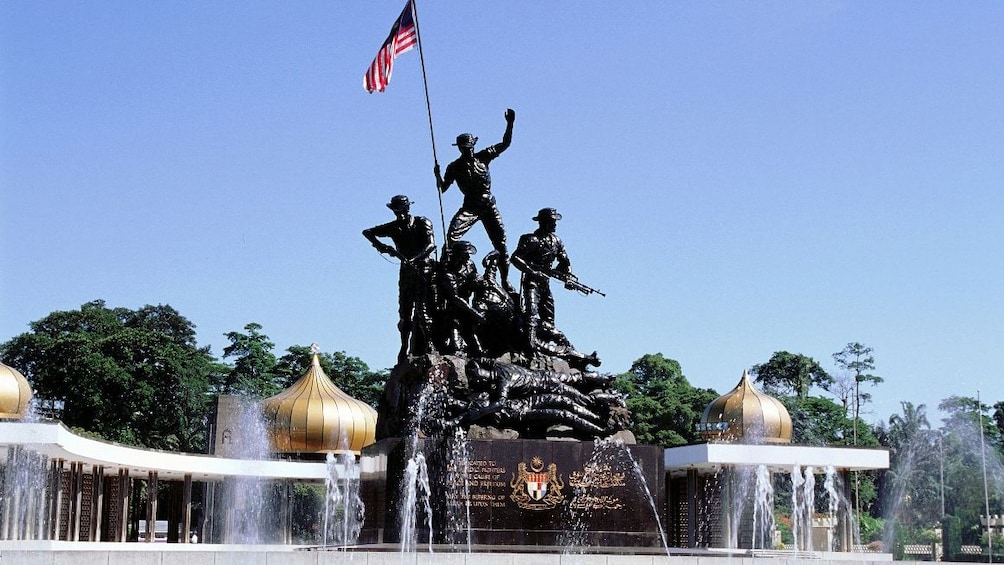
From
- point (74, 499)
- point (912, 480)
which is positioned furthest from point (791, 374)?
point (74, 499)

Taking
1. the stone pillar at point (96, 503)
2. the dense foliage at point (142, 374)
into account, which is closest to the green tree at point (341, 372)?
the dense foliage at point (142, 374)

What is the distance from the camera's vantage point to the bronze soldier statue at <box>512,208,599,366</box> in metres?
19.0

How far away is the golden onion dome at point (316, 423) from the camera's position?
41.4 meters

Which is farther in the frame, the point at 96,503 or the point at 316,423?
the point at 316,423

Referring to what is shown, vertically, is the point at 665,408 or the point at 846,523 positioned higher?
the point at 665,408

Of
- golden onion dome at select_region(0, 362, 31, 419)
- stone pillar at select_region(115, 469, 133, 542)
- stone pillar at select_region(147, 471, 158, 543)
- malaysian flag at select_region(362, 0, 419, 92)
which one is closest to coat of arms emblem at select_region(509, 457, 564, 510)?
malaysian flag at select_region(362, 0, 419, 92)

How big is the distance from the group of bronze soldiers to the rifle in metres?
0.02

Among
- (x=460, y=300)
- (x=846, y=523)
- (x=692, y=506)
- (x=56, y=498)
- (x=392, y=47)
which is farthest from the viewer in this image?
(x=846, y=523)

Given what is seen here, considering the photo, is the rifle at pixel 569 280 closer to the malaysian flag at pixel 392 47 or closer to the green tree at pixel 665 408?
the malaysian flag at pixel 392 47

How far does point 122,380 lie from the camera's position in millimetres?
51938

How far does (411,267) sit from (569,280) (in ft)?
7.89

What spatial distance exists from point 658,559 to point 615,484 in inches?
68.2

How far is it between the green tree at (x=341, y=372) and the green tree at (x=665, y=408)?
1082 cm

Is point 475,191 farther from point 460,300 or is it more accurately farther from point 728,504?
point 728,504
